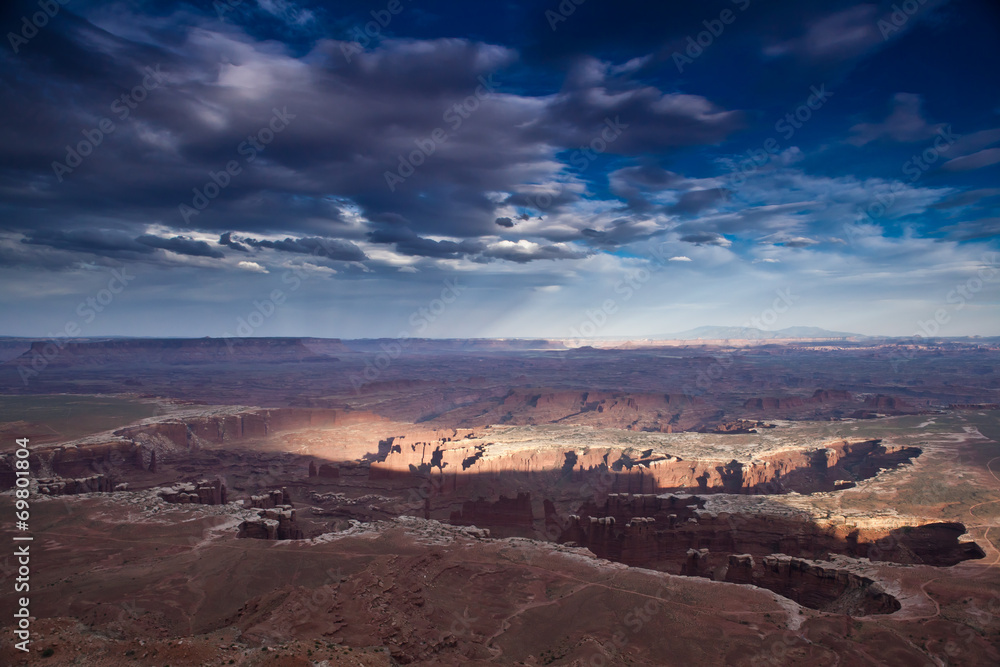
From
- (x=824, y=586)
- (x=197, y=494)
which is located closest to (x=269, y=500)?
(x=197, y=494)

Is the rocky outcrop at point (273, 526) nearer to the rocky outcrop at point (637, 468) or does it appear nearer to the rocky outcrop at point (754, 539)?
the rocky outcrop at point (637, 468)

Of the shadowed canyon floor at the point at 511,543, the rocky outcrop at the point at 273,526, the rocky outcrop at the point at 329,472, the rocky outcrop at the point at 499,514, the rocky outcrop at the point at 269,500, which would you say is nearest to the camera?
the shadowed canyon floor at the point at 511,543

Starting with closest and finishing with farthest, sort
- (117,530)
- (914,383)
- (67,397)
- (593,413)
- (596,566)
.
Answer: (596,566) → (117,530) → (67,397) → (593,413) → (914,383)

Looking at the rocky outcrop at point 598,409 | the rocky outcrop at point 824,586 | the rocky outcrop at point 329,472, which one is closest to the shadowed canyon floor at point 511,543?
the rocky outcrop at point 824,586

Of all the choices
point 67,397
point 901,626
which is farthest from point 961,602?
point 67,397

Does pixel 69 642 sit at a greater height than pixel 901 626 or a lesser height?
greater

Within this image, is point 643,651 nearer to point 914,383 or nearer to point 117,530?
point 117,530

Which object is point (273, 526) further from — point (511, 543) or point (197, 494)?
point (511, 543)
